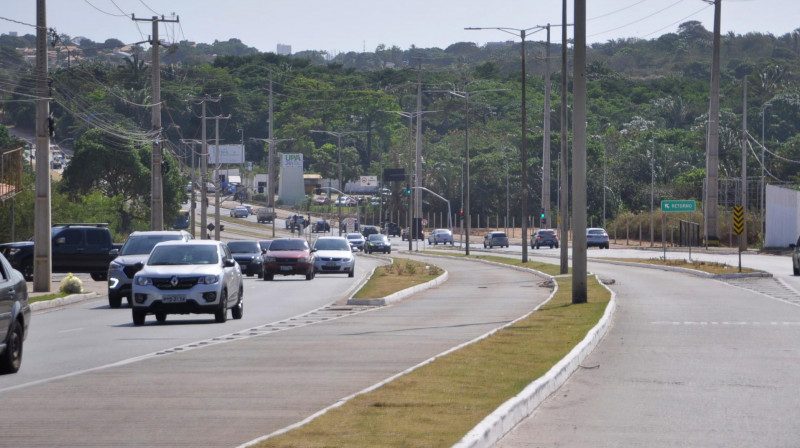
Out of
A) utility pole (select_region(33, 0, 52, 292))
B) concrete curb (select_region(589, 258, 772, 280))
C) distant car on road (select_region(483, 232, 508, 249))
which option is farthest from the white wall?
utility pole (select_region(33, 0, 52, 292))

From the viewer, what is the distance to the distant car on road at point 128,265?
114 ft

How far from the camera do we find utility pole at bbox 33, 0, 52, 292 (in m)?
40.6

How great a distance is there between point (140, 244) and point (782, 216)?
187 feet

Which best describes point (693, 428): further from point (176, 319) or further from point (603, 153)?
point (603, 153)

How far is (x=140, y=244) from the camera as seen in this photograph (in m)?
36.8

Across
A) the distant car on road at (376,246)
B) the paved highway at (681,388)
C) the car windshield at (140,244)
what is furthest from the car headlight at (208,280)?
the distant car on road at (376,246)

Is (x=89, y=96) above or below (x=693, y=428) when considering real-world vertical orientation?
above

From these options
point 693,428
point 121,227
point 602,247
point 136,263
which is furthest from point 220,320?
point 121,227

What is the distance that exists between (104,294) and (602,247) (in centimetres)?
6210

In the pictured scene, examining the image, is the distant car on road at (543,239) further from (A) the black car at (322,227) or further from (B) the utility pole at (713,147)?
(A) the black car at (322,227)

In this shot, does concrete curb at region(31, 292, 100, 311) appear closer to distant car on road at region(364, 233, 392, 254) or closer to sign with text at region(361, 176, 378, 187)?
distant car on road at region(364, 233, 392, 254)

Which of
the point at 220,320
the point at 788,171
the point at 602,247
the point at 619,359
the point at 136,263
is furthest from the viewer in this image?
the point at 788,171

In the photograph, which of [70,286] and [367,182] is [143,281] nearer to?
[70,286]

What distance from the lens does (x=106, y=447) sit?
11227mm
